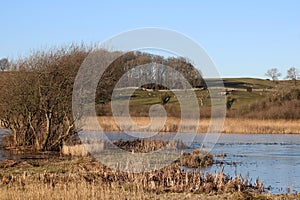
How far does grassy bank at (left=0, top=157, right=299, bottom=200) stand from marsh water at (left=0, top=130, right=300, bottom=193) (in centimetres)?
205

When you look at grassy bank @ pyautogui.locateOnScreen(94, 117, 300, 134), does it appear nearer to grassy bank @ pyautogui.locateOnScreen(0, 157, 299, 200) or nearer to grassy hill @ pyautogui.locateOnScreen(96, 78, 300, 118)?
grassy hill @ pyautogui.locateOnScreen(96, 78, 300, 118)

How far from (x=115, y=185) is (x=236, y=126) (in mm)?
28643

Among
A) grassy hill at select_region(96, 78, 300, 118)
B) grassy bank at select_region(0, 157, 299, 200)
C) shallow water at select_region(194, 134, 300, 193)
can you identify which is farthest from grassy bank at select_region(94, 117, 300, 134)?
grassy bank at select_region(0, 157, 299, 200)

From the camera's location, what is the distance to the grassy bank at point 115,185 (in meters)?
12.4

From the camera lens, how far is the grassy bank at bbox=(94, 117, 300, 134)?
40344mm

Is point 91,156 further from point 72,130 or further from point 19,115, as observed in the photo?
point 19,115

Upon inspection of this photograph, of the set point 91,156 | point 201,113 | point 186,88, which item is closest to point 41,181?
point 91,156

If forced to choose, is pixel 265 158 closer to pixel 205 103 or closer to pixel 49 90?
pixel 49 90

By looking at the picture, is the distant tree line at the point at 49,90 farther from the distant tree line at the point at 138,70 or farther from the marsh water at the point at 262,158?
the marsh water at the point at 262,158

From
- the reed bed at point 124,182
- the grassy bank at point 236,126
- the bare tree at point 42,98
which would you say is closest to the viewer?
the reed bed at point 124,182

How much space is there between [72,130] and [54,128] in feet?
3.05

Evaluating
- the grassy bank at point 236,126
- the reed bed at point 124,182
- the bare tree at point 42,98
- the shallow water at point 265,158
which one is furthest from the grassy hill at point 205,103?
the reed bed at point 124,182

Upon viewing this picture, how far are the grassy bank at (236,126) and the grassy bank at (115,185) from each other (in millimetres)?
21856

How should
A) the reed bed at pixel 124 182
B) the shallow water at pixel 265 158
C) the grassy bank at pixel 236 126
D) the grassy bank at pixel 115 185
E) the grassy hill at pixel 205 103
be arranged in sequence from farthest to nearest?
the grassy bank at pixel 236 126 → the grassy hill at pixel 205 103 → the shallow water at pixel 265 158 → the reed bed at pixel 124 182 → the grassy bank at pixel 115 185
